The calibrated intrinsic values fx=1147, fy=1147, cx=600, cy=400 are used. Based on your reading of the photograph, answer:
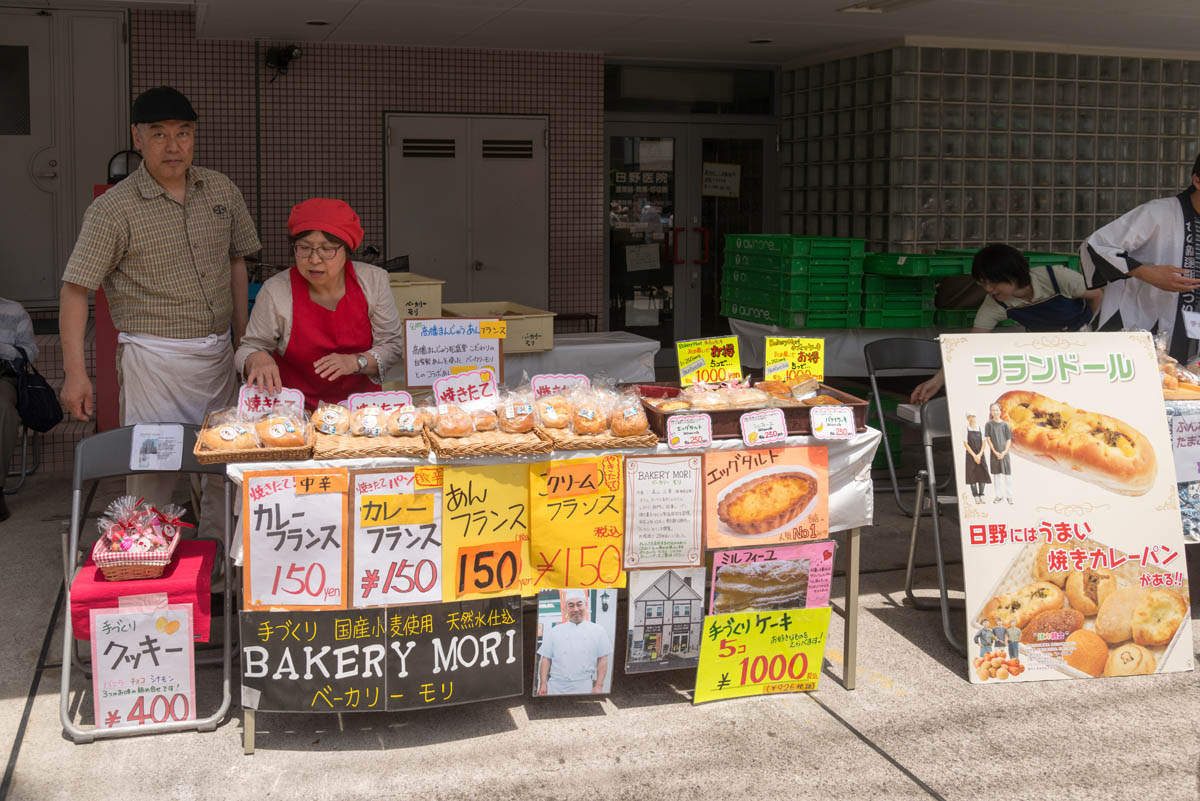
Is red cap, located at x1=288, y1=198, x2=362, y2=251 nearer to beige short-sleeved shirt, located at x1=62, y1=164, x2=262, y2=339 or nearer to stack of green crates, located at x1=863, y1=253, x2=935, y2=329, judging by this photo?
beige short-sleeved shirt, located at x1=62, y1=164, x2=262, y2=339

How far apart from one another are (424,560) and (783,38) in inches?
228

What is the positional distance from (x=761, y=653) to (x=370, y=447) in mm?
1444

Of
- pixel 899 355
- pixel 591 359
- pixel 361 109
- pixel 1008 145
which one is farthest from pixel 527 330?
pixel 1008 145

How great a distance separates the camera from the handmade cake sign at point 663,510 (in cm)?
353

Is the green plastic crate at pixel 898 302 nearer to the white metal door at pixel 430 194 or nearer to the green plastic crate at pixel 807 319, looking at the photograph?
the green plastic crate at pixel 807 319

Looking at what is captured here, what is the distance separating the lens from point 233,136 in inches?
325

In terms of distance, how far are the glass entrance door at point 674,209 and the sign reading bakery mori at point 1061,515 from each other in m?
5.86

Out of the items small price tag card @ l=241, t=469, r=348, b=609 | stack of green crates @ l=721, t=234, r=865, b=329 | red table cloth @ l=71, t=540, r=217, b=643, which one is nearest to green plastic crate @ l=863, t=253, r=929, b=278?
stack of green crates @ l=721, t=234, r=865, b=329

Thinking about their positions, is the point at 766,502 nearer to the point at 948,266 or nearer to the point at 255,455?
the point at 255,455

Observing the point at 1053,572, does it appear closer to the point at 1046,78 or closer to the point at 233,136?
the point at 1046,78

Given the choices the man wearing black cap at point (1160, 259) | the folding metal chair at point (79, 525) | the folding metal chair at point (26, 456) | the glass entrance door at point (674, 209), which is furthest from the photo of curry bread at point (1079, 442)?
the glass entrance door at point (674, 209)

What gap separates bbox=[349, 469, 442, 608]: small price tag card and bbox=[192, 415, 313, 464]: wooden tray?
0.16 meters

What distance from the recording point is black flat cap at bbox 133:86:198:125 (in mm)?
3891

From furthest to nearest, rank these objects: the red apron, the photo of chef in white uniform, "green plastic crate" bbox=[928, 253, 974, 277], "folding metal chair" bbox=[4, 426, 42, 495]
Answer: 1. "green plastic crate" bbox=[928, 253, 974, 277]
2. "folding metal chair" bbox=[4, 426, 42, 495]
3. the red apron
4. the photo of chef in white uniform
